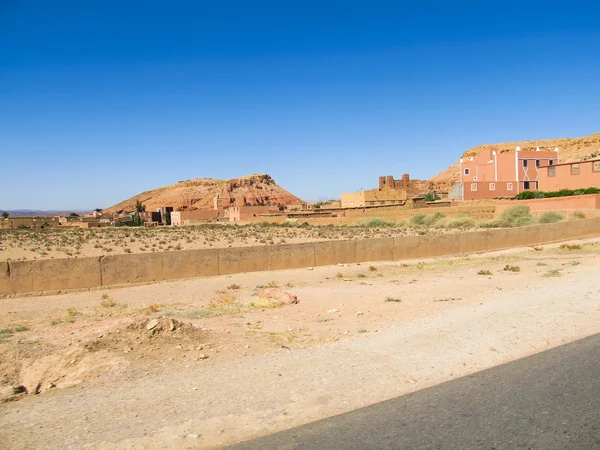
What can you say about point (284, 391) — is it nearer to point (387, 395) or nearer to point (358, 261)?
Answer: point (387, 395)

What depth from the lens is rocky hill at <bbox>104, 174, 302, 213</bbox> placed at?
160 meters

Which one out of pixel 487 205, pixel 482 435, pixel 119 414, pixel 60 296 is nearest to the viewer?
pixel 482 435

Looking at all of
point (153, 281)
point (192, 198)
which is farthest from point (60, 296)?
A: point (192, 198)

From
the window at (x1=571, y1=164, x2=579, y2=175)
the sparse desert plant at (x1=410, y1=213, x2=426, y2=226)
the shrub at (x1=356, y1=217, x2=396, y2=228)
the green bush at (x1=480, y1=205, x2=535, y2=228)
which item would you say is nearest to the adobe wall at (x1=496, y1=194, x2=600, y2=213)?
the green bush at (x1=480, y1=205, x2=535, y2=228)

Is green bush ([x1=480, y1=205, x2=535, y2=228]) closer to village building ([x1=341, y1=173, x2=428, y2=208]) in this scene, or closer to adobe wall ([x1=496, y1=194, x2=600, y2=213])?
adobe wall ([x1=496, y1=194, x2=600, y2=213])

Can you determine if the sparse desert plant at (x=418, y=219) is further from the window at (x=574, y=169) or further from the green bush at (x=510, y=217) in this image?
the window at (x=574, y=169)

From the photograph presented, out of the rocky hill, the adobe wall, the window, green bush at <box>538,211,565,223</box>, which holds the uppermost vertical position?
the rocky hill

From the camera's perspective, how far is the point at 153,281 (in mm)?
19188

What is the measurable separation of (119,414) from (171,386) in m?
0.89

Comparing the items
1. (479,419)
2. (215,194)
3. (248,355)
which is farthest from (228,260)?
(215,194)

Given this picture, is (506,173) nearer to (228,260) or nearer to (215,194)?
(228,260)

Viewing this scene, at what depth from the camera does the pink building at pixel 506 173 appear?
63875 millimetres

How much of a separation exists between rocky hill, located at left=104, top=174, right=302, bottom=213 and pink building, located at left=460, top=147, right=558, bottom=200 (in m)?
92.4

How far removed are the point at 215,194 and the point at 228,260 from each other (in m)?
143
